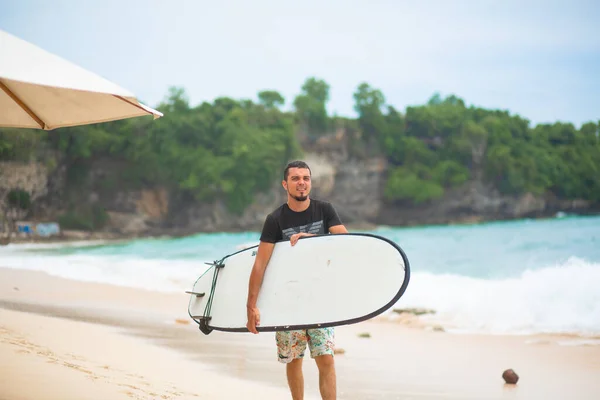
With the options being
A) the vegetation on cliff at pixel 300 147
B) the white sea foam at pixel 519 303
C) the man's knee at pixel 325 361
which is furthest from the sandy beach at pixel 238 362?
the vegetation on cliff at pixel 300 147

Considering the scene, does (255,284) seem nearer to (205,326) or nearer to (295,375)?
(295,375)

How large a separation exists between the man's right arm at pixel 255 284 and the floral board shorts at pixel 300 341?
0.14 meters

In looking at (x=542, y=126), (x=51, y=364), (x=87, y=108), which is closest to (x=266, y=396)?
(x=51, y=364)

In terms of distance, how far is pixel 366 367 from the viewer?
5.33m

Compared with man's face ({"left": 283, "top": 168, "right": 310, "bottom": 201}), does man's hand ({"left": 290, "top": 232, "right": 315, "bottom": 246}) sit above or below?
below

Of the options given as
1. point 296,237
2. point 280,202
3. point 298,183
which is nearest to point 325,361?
point 296,237

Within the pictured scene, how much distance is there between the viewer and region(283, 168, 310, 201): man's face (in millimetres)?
3158

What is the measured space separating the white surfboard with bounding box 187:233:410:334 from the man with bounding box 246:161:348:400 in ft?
0.19

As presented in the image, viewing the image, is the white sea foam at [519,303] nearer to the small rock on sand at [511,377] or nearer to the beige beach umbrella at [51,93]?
the small rock on sand at [511,377]

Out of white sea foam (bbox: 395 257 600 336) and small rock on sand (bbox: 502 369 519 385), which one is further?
white sea foam (bbox: 395 257 600 336)

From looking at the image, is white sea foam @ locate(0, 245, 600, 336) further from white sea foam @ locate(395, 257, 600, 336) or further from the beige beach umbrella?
the beige beach umbrella

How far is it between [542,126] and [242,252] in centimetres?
7051

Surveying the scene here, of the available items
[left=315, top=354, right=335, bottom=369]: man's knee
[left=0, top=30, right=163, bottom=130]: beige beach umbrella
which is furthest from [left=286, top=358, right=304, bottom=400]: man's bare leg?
[left=0, top=30, right=163, bottom=130]: beige beach umbrella

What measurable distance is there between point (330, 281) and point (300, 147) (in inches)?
2188
